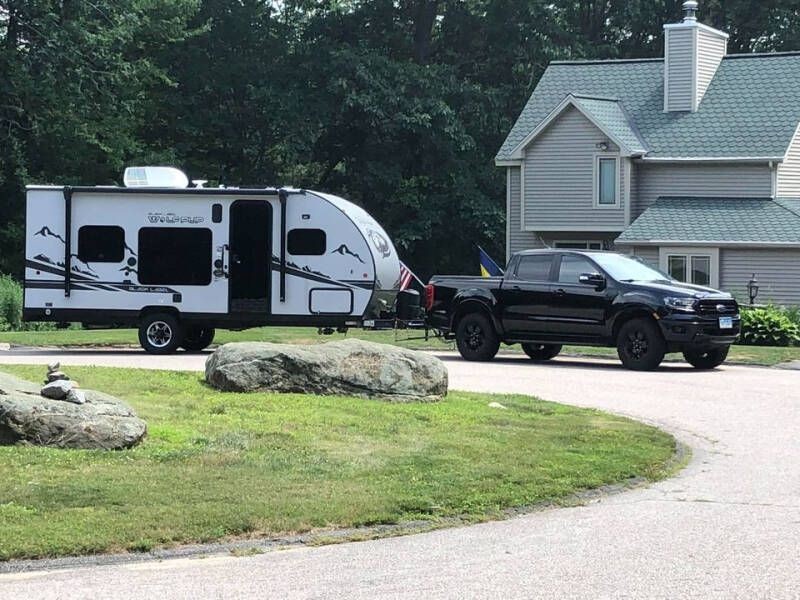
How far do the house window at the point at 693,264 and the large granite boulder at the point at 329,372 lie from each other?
69.0 ft

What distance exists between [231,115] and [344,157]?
183 inches

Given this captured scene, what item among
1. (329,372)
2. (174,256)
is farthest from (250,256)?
(329,372)

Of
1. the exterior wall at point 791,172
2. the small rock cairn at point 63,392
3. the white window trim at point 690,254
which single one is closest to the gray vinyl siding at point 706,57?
the exterior wall at point 791,172

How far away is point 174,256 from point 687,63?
20.7m

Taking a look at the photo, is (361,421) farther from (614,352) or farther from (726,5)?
(726,5)

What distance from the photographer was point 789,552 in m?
7.64

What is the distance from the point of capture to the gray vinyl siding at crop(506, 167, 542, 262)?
39438 mm

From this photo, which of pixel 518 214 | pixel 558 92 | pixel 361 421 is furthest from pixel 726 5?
pixel 361 421

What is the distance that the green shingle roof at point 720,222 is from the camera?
34.1 meters

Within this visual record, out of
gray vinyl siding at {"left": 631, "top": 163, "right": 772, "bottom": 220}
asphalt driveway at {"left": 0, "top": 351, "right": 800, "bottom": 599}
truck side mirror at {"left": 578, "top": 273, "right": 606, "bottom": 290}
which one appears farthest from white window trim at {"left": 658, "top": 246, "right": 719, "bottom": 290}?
asphalt driveway at {"left": 0, "top": 351, "right": 800, "bottom": 599}

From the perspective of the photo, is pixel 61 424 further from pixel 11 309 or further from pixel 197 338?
pixel 11 309

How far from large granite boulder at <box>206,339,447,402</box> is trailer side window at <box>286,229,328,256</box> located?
27.2ft

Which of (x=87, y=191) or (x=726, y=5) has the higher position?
(x=726, y=5)

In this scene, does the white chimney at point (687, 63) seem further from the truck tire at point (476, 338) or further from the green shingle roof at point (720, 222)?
the truck tire at point (476, 338)
